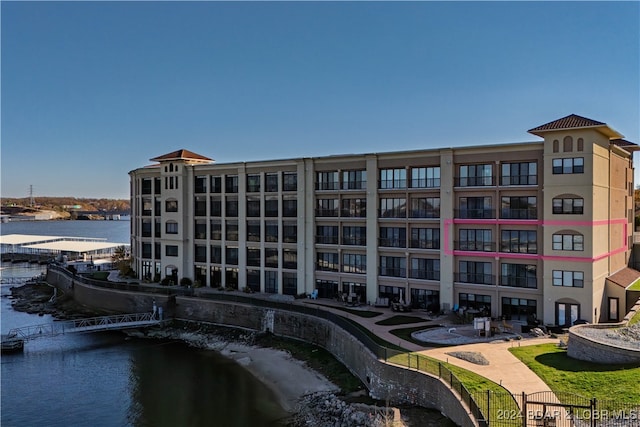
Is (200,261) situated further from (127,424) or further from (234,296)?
(127,424)

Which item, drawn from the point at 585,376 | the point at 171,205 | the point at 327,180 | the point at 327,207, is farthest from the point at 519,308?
the point at 171,205

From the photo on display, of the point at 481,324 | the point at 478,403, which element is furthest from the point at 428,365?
the point at 481,324

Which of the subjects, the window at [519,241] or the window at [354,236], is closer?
the window at [519,241]

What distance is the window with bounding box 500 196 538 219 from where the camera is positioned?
43.3m

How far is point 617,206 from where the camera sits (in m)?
47.4

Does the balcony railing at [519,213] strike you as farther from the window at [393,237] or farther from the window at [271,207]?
the window at [271,207]

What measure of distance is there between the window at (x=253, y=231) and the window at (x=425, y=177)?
19.1m

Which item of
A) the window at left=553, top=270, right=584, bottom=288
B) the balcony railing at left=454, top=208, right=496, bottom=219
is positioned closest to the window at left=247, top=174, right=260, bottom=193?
the balcony railing at left=454, top=208, right=496, bottom=219

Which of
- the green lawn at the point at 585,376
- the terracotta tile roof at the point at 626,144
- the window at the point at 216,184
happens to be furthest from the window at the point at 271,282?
the terracotta tile roof at the point at 626,144

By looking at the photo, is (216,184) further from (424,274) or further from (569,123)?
(569,123)

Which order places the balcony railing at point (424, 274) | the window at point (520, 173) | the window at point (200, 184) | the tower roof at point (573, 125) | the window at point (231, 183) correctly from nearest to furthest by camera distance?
the tower roof at point (573, 125) → the window at point (520, 173) → the balcony railing at point (424, 274) → the window at point (231, 183) → the window at point (200, 184)

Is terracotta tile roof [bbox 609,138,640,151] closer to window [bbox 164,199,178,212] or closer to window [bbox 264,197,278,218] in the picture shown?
window [bbox 264,197,278,218]

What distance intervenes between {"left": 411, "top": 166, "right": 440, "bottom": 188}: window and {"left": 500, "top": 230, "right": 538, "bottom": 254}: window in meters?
7.44

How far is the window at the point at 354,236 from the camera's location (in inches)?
2057
